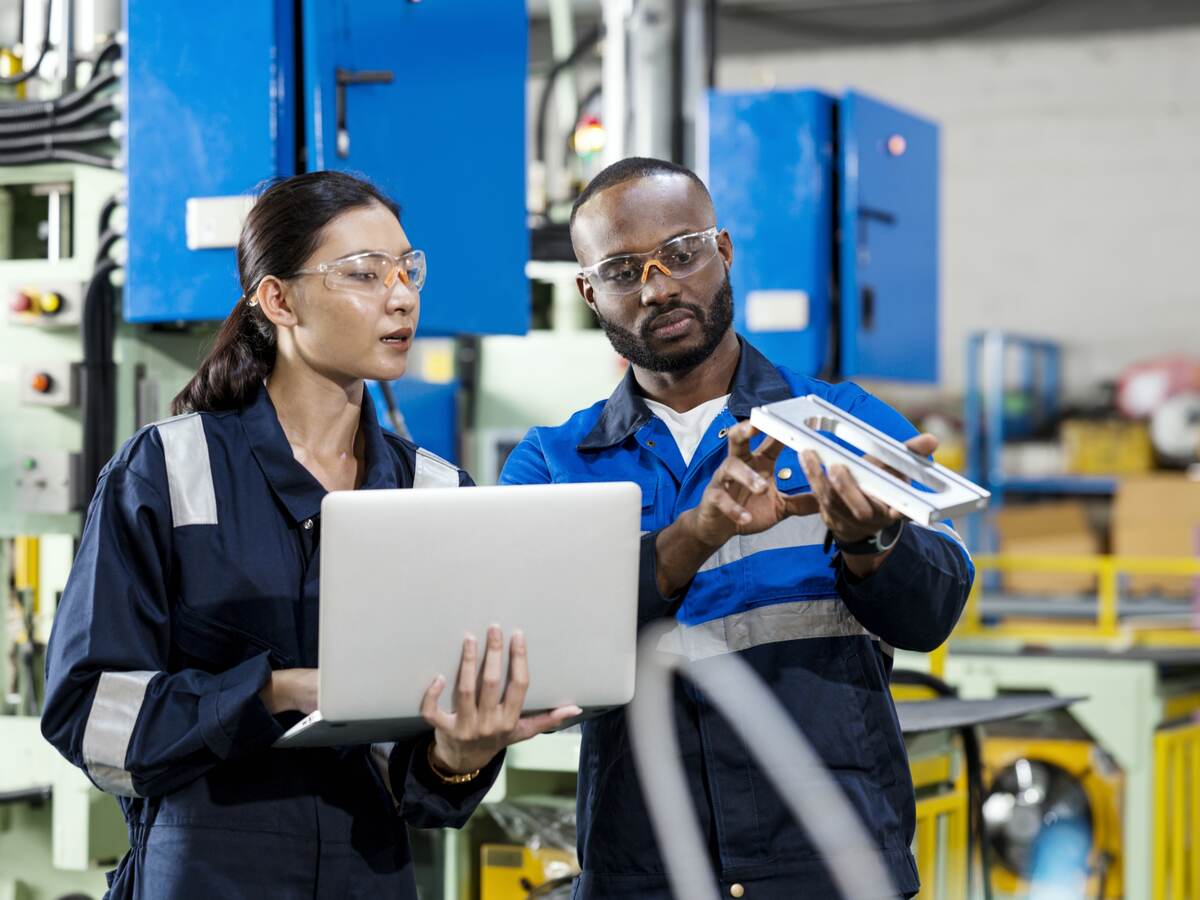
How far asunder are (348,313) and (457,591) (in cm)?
41

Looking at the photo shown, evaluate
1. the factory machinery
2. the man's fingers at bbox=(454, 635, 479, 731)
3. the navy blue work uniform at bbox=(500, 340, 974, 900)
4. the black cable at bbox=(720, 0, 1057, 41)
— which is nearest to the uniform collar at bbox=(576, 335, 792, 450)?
the navy blue work uniform at bbox=(500, 340, 974, 900)

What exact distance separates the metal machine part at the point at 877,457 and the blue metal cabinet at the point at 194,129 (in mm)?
1450

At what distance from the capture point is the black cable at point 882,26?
1009 centimetres

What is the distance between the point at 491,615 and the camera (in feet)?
4.80

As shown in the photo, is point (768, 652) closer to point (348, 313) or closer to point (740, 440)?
point (740, 440)

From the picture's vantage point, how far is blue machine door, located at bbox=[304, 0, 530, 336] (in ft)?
9.08

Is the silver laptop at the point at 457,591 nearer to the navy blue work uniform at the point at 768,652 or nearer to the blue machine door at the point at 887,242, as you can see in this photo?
the navy blue work uniform at the point at 768,652

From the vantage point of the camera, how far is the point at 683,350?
1.86 m

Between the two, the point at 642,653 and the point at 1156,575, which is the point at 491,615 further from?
the point at 1156,575

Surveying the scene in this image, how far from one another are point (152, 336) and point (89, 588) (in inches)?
71.2

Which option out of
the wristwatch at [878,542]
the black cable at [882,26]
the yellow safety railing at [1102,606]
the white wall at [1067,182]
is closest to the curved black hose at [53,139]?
the wristwatch at [878,542]

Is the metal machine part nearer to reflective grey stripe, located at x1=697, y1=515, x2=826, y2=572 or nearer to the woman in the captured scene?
reflective grey stripe, located at x1=697, y1=515, x2=826, y2=572

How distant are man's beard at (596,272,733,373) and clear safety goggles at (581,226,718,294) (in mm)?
42

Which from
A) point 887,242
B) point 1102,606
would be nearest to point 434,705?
point 887,242
